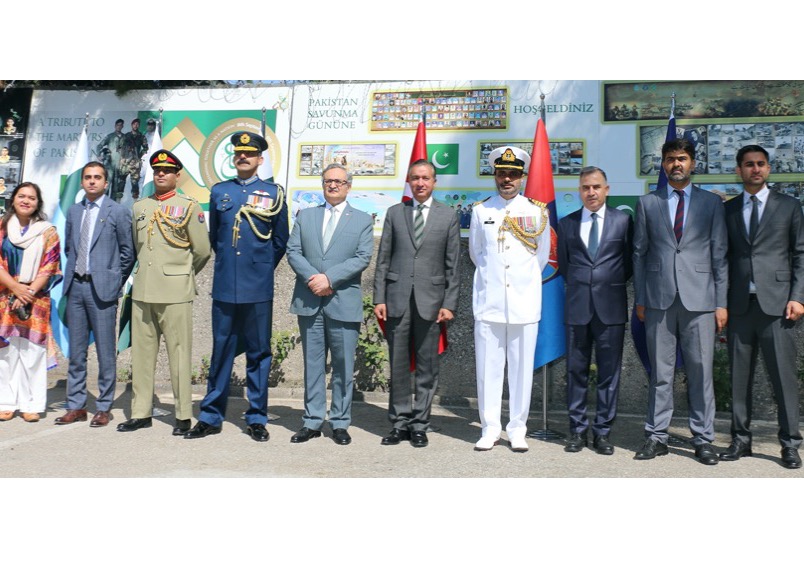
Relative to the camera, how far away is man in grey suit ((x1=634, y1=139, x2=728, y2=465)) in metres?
4.78

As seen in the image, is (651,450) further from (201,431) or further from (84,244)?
(84,244)

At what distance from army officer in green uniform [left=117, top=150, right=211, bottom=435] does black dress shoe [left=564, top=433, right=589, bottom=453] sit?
8.91 feet

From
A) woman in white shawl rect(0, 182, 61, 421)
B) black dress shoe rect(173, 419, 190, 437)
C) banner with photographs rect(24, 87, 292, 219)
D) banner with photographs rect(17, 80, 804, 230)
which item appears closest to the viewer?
black dress shoe rect(173, 419, 190, 437)

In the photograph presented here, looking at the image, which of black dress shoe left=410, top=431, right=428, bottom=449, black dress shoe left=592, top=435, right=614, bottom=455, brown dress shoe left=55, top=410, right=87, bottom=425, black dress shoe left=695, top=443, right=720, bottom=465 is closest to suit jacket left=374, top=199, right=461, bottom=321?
black dress shoe left=410, top=431, right=428, bottom=449

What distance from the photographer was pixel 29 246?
5777mm

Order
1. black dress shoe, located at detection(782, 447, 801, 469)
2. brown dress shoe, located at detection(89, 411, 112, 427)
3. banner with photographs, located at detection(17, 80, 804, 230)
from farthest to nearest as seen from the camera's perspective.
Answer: banner with photographs, located at detection(17, 80, 804, 230) → brown dress shoe, located at detection(89, 411, 112, 427) → black dress shoe, located at detection(782, 447, 801, 469)

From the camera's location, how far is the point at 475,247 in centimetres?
524

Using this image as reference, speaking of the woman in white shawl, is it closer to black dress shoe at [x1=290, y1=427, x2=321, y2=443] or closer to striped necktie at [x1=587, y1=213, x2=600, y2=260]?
black dress shoe at [x1=290, y1=427, x2=321, y2=443]

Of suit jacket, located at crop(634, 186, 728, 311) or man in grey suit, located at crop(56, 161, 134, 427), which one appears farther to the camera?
man in grey suit, located at crop(56, 161, 134, 427)

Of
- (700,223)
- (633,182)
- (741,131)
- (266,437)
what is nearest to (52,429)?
(266,437)

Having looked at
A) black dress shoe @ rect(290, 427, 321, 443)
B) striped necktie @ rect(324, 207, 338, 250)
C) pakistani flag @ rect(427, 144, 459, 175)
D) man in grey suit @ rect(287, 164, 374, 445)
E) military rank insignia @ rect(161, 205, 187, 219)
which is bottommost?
black dress shoe @ rect(290, 427, 321, 443)

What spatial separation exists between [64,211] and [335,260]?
417 cm

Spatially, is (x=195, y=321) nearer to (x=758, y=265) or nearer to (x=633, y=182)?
(x=633, y=182)

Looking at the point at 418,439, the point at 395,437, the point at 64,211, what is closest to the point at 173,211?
the point at 395,437
